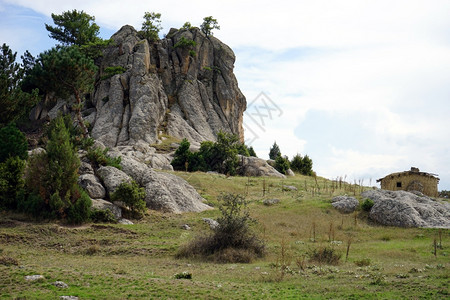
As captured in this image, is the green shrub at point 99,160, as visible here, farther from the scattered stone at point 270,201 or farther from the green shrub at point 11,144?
the scattered stone at point 270,201

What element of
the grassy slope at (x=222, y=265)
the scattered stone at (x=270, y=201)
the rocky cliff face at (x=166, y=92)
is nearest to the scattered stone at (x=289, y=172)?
the rocky cliff face at (x=166, y=92)

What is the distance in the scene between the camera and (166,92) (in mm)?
82438

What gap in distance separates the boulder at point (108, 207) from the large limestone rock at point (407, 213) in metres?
19.2

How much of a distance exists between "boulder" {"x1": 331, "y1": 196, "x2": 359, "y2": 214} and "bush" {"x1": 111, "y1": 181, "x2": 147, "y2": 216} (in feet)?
53.5

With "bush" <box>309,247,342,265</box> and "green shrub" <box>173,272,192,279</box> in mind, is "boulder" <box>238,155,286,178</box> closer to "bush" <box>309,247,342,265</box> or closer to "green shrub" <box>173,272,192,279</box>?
"bush" <box>309,247,342,265</box>

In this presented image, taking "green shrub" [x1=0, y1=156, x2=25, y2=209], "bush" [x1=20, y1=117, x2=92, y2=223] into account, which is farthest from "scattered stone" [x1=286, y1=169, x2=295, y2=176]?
"green shrub" [x1=0, y1=156, x2=25, y2=209]

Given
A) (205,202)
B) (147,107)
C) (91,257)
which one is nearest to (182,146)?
(147,107)

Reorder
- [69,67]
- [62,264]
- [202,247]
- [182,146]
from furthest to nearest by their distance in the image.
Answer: [182,146], [69,67], [202,247], [62,264]

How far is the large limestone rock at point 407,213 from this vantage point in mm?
33812

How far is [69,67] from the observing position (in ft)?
155

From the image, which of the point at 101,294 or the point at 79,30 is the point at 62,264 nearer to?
the point at 101,294

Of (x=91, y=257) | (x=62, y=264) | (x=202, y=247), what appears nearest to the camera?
(x=62, y=264)

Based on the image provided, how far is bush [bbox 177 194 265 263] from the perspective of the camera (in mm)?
22453

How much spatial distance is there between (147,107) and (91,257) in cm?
5071
